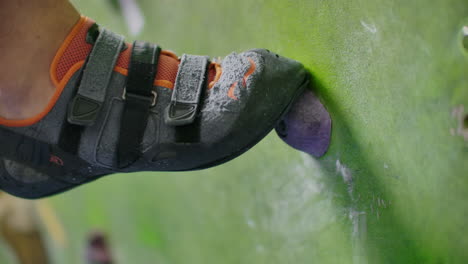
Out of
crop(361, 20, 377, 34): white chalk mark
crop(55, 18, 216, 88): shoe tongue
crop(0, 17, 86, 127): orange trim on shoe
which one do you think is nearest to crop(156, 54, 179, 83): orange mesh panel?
crop(55, 18, 216, 88): shoe tongue

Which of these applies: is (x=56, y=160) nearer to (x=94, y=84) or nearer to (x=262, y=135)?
(x=94, y=84)

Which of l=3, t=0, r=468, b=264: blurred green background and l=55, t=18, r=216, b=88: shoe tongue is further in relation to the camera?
l=55, t=18, r=216, b=88: shoe tongue

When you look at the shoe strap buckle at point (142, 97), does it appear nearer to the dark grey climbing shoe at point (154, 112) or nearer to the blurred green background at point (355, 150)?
the dark grey climbing shoe at point (154, 112)

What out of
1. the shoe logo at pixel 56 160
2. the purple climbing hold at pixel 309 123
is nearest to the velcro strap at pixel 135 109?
the shoe logo at pixel 56 160

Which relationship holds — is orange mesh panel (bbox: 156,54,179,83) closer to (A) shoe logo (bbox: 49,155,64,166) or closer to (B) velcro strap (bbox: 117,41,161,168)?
(B) velcro strap (bbox: 117,41,161,168)

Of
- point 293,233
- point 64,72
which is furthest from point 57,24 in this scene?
point 293,233

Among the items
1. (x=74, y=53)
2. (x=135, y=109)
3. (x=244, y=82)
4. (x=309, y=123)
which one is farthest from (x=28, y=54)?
(x=309, y=123)
